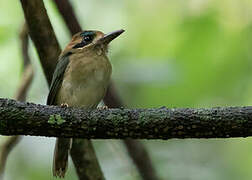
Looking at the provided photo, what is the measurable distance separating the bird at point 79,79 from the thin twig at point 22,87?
22 cm

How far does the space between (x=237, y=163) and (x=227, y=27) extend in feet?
4.85

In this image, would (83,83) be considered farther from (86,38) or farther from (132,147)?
(132,147)

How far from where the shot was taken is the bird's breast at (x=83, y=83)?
4.86m

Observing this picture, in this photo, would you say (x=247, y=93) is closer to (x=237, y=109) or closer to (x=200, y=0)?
(x=200, y=0)

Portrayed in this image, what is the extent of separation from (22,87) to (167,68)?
1498mm

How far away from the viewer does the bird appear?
486cm

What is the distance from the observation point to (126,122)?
3.19 metres

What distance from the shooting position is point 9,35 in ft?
19.2

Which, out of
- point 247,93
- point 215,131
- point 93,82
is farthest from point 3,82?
point 215,131

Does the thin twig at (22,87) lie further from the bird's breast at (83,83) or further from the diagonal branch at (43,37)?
the bird's breast at (83,83)

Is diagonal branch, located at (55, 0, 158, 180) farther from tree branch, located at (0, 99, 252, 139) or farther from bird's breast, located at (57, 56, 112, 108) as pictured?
tree branch, located at (0, 99, 252, 139)

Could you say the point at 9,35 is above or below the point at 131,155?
above

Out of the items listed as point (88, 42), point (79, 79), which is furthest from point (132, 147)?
point (88, 42)

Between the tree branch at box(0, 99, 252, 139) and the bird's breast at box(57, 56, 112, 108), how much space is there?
5.12ft
